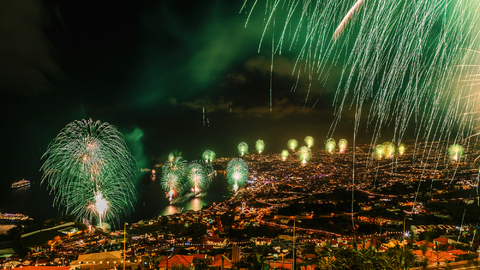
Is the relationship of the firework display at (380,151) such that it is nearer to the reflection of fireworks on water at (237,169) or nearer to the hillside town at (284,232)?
the hillside town at (284,232)

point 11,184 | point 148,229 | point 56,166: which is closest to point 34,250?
point 56,166

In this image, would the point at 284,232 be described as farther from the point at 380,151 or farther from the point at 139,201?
the point at 380,151

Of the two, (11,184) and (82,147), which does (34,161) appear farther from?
(82,147)

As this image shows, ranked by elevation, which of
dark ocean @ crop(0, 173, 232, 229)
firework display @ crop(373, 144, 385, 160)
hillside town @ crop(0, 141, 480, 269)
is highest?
firework display @ crop(373, 144, 385, 160)

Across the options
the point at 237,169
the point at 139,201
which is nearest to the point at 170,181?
the point at 139,201

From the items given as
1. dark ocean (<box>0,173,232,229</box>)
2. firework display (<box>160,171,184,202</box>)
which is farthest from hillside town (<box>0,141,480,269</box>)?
firework display (<box>160,171,184,202</box>)

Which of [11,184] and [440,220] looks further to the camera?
[11,184]

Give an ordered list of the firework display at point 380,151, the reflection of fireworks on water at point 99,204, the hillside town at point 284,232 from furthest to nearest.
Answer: the firework display at point 380,151 → the reflection of fireworks on water at point 99,204 → the hillside town at point 284,232

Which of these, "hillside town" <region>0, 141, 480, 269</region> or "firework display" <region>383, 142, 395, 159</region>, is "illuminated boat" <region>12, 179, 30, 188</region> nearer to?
"hillside town" <region>0, 141, 480, 269</region>

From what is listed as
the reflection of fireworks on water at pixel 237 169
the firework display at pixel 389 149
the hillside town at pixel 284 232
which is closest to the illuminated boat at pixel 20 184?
the hillside town at pixel 284 232

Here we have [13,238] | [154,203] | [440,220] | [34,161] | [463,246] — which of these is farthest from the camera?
[34,161]

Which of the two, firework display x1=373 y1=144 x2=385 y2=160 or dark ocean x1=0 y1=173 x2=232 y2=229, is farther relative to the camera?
firework display x1=373 y1=144 x2=385 y2=160
